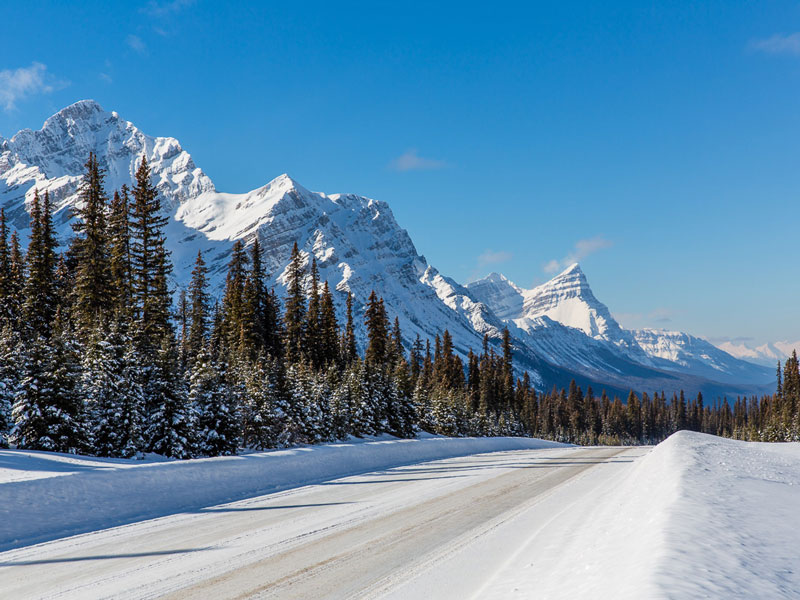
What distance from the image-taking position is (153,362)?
943 inches

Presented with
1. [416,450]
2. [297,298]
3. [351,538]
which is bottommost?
[416,450]

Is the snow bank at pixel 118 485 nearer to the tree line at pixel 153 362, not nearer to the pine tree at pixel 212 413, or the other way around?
the tree line at pixel 153 362

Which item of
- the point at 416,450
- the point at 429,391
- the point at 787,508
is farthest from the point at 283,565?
the point at 429,391

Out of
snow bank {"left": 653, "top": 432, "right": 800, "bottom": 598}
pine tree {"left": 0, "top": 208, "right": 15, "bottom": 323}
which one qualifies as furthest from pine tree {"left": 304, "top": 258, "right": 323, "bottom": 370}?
snow bank {"left": 653, "top": 432, "right": 800, "bottom": 598}

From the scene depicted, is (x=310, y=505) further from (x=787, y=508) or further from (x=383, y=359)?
(x=383, y=359)

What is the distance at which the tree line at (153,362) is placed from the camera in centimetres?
2034

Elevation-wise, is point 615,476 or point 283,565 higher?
point 283,565

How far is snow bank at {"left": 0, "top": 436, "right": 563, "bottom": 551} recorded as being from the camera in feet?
34.1

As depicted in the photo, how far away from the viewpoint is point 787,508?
11281 mm

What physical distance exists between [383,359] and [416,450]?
35086 mm

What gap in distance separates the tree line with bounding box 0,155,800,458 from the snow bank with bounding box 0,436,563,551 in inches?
161

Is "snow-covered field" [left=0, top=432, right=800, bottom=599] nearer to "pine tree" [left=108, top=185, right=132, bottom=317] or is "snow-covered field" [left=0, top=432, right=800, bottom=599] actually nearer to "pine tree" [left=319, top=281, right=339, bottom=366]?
"pine tree" [left=108, top=185, right=132, bottom=317]

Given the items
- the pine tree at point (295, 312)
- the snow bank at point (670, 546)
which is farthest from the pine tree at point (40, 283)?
the snow bank at point (670, 546)

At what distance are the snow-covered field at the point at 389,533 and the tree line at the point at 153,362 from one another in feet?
15.7
